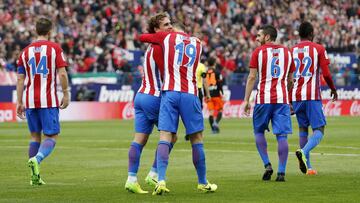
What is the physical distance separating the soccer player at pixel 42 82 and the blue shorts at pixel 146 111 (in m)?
1.50

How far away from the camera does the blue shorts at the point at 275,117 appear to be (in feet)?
50.7

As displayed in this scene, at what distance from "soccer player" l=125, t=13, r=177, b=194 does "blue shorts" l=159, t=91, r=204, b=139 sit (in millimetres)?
498

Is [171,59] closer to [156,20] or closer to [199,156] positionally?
[156,20]

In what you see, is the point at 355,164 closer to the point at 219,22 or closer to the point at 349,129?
the point at 349,129

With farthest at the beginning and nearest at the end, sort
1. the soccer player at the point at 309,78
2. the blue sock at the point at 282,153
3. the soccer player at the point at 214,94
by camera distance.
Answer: the soccer player at the point at 214,94 → the soccer player at the point at 309,78 → the blue sock at the point at 282,153

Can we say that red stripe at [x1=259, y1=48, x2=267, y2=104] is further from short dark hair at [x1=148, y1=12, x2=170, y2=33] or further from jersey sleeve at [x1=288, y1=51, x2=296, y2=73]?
short dark hair at [x1=148, y1=12, x2=170, y2=33]

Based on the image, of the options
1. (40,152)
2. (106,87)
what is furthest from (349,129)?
(40,152)

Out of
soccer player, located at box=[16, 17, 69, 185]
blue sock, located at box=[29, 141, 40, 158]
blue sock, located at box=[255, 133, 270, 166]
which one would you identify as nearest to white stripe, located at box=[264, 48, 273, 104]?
blue sock, located at box=[255, 133, 270, 166]

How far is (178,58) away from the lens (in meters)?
13.1

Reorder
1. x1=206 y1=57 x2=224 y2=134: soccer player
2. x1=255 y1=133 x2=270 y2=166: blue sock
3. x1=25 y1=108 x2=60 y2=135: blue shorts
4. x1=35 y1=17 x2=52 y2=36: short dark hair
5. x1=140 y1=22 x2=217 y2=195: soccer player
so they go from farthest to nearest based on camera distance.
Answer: x1=206 y1=57 x2=224 y2=134: soccer player
x1=255 y1=133 x2=270 y2=166: blue sock
x1=25 y1=108 x2=60 y2=135: blue shorts
x1=35 y1=17 x2=52 y2=36: short dark hair
x1=140 y1=22 x2=217 y2=195: soccer player

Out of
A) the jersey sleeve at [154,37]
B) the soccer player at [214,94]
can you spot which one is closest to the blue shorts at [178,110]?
the jersey sleeve at [154,37]

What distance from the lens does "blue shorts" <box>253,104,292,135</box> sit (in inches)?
608

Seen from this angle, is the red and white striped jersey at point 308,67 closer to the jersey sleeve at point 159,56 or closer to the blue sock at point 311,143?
the blue sock at point 311,143

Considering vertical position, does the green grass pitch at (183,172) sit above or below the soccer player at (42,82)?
below
